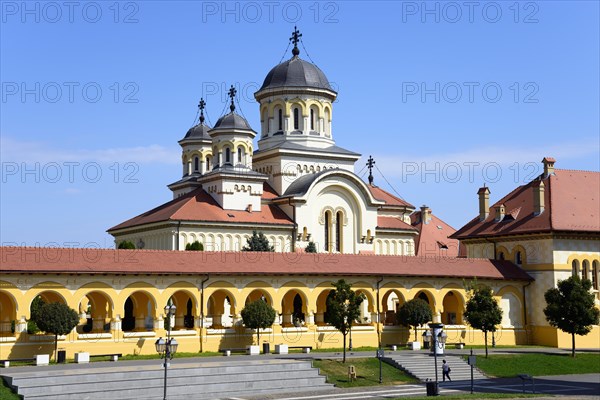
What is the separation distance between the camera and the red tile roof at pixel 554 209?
54.6 meters

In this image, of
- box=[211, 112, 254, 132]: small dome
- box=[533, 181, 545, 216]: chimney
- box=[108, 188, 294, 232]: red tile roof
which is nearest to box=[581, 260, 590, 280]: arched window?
box=[533, 181, 545, 216]: chimney

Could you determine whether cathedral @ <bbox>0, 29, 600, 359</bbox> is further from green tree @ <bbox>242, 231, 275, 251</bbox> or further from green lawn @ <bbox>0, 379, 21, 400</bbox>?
green lawn @ <bbox>0, 379, 21, 400</bbox>

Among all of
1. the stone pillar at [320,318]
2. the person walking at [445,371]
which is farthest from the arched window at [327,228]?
the person walking at [445,371]

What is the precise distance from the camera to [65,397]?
31.8 m

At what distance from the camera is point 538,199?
183 feet

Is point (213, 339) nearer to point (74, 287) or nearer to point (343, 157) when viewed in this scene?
point (74, 287)

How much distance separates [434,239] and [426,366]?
4511 cm

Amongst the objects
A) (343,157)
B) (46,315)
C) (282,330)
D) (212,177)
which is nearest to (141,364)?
(46,315)

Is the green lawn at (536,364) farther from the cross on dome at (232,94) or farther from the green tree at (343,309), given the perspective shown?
the cross on dome at (232,94)

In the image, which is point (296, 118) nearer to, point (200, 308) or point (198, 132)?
point (198, 132)

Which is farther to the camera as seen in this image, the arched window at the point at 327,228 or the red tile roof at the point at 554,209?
the arched window at the point at 327,228

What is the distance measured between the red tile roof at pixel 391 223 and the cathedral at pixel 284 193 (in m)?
0.11

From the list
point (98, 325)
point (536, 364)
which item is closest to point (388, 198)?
point (536, 364)

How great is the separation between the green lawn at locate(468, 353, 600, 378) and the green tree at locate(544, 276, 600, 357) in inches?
75.4
